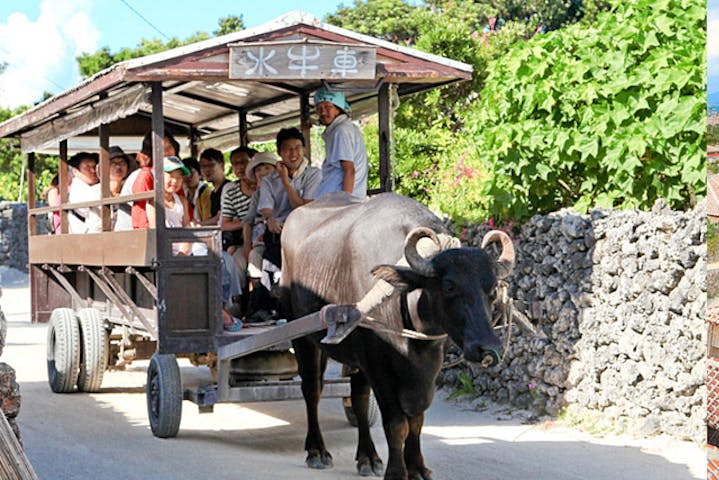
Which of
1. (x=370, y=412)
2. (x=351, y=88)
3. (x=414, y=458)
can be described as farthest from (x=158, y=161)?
(x=414, y=458)

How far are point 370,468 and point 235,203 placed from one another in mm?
2615

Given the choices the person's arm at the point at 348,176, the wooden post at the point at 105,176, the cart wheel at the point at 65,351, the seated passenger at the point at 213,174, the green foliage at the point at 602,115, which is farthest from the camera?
the cart wheel at the point at 65,351

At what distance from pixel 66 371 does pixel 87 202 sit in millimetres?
1555

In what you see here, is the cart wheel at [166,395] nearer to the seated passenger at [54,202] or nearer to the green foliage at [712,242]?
the seated passenger at [54,202]

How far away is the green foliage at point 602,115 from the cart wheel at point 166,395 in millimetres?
3343

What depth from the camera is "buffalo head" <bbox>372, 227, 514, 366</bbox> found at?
15.1ft

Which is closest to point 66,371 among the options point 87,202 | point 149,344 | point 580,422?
point 149,344

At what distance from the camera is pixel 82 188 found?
9398 mm

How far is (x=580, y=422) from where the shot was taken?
7.80m

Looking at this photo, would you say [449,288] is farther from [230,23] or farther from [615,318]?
[230,23]

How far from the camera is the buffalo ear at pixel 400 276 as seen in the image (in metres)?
4.95

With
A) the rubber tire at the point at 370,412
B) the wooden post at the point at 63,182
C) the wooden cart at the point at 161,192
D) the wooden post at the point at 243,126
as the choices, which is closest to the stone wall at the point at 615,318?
the rubber tire at the point at 370,412

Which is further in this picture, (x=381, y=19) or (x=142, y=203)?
(x=381, y=19)

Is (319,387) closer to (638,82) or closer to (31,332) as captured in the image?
(638,82)
